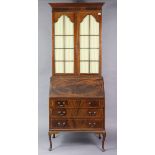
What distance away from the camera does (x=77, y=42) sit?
5.11m

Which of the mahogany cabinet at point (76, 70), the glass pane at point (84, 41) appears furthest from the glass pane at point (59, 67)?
the glass pane at point (84, 41)

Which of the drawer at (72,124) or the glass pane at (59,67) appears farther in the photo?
the glass pane at (59,67)

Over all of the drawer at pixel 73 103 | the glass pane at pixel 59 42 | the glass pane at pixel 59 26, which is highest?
the glass pane at pixel 59 26

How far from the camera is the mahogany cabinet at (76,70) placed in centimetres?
491

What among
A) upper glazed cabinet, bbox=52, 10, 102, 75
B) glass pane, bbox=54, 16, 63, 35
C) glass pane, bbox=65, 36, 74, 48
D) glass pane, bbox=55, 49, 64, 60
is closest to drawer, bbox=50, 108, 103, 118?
upper glazed cabinet, bbox=52, 10, 102, 75

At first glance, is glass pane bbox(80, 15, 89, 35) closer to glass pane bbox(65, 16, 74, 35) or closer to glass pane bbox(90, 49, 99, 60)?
glass pane bbox(65, 16, 74, 35)

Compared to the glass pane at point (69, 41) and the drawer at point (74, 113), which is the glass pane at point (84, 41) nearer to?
the glass pane at point (69, 41)

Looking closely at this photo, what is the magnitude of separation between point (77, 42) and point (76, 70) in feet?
1.24

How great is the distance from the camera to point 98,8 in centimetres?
504

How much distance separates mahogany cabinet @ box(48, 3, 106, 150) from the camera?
4.91 metres

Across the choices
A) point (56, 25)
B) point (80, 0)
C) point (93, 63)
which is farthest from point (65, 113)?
point (80, 0)

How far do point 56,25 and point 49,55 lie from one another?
0.87 m

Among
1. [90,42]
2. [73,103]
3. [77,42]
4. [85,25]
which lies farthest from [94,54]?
[73,103]

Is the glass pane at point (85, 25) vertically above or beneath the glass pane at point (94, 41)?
above
